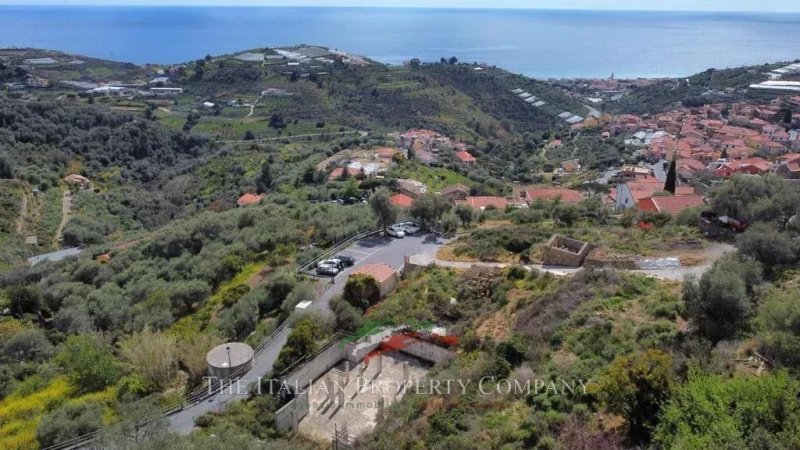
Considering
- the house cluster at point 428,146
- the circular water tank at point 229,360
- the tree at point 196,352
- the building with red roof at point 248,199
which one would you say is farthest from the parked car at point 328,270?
the house cluster at point 428,146

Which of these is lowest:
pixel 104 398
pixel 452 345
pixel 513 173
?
pixel 513 173

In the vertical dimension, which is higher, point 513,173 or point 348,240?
point 348,240

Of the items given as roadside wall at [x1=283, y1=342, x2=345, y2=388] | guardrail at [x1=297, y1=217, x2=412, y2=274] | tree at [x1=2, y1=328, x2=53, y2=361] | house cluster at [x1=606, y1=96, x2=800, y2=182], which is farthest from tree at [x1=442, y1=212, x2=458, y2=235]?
house cluster at [x1=606, y1=96, x2=800, y2=182]

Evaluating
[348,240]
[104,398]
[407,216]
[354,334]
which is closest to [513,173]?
[407,216]

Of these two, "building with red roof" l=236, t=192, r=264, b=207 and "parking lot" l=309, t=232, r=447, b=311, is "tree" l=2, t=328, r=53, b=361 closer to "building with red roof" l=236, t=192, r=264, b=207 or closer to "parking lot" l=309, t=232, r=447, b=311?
"parking lot" l=309, t=232, r=447, b=311

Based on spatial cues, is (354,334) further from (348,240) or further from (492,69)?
(492,69)

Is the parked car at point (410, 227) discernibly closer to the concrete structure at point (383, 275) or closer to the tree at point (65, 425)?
the concrete structure at point (383, 275)

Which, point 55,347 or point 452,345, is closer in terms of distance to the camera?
point 452,345
